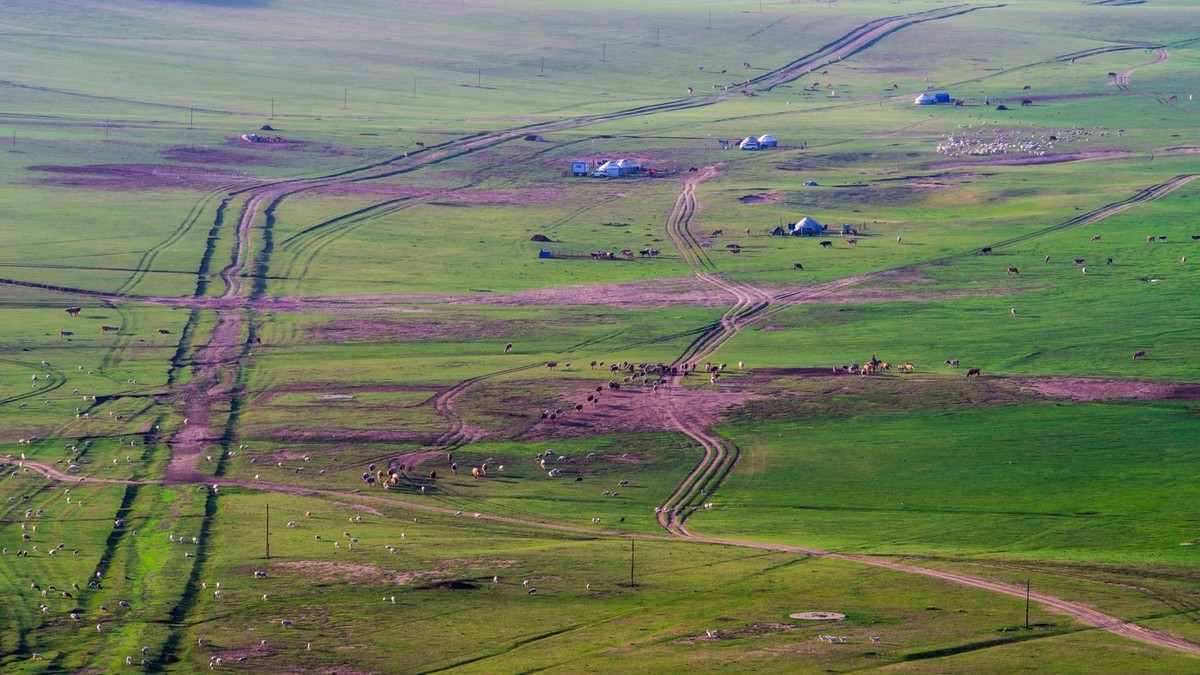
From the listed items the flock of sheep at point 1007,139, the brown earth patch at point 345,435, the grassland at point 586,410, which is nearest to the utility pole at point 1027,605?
the grassland at point 586,410

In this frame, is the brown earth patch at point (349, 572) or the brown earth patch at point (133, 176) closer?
the brown earth patch at point (349, 572)

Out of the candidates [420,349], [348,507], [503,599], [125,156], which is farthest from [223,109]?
[503,599]

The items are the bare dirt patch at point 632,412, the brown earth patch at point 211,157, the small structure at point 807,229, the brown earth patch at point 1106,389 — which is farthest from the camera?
the brown earth patch at point 211,157

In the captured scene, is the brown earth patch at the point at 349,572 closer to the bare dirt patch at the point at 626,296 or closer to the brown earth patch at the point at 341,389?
the brown earth patch at the point at 341,389

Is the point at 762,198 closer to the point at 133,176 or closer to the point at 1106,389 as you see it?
the point at 133,176

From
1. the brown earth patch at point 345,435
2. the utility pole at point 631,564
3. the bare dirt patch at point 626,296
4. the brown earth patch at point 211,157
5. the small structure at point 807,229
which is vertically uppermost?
the brown earth patch at point 211,157

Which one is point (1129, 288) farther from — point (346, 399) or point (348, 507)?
point (348, 507)

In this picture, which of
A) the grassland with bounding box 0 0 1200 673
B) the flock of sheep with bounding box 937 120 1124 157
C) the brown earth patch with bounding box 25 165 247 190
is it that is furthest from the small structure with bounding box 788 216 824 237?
the brown earth patch with bounding box 25 165 247 190
